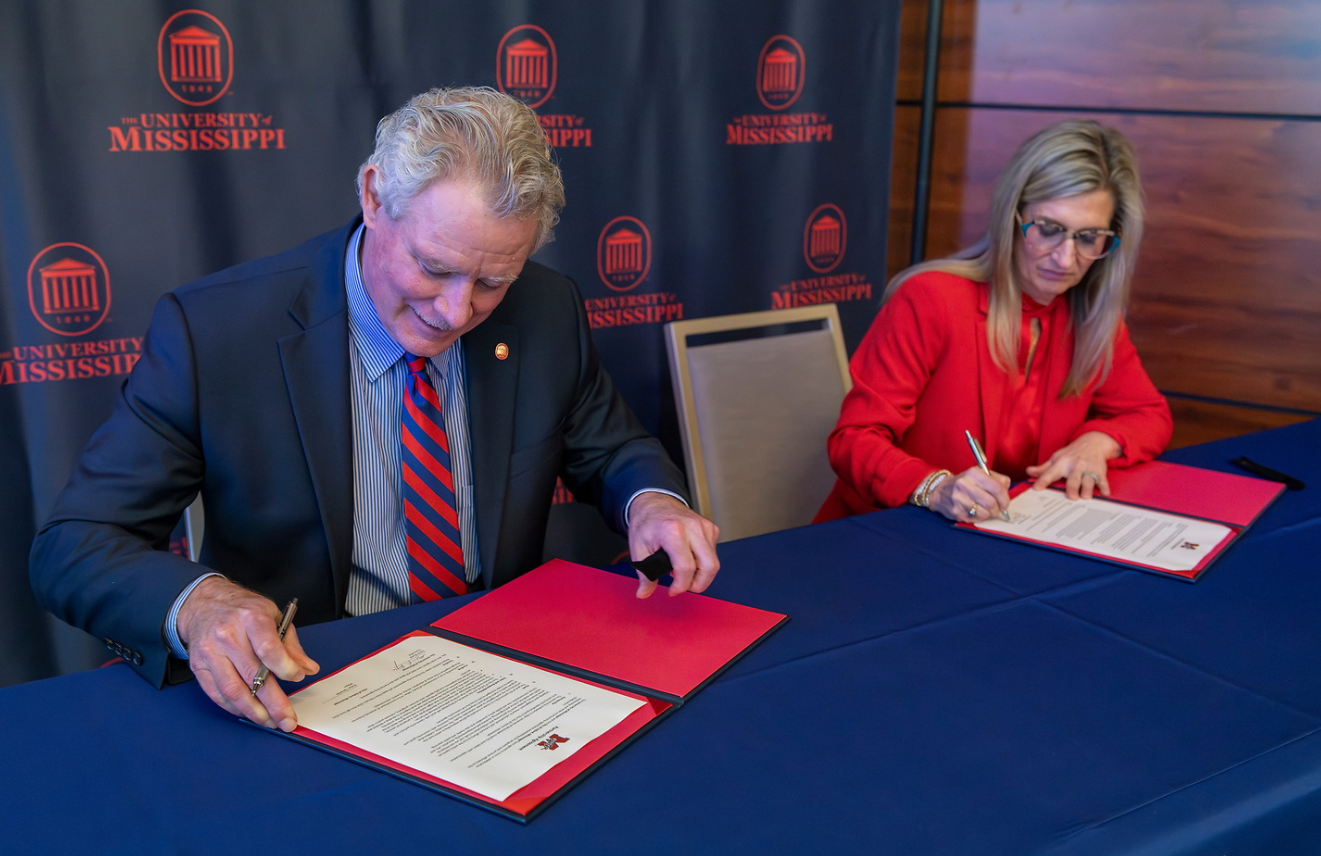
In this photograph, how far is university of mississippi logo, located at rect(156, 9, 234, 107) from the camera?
2.30m

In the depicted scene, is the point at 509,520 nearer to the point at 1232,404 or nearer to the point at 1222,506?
the point at 1222,506

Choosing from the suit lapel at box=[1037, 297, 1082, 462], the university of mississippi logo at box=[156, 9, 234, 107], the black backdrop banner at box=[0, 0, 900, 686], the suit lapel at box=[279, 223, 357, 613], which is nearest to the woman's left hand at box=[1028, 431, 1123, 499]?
the suit lapel at box=[1037, 297, 1082, 462]

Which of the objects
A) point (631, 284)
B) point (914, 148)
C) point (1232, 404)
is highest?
point (914, 148)

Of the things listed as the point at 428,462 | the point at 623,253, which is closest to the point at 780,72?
the point at 623,253

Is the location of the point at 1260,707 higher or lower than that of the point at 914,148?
lower

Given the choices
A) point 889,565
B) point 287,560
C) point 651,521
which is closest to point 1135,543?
point 889,565

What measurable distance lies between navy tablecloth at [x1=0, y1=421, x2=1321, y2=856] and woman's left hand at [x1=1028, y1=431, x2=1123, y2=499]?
46 centimetres

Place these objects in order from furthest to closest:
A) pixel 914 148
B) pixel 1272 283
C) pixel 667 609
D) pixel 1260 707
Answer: pixel 914 148 < pixel 1272 283 < pixel 667 609 < pixel 1260 707

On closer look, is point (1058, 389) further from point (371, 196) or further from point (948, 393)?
point (371, 196)

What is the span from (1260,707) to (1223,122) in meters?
2.29

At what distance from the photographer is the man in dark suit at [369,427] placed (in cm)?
136

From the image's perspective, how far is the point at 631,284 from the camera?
304 centimetres

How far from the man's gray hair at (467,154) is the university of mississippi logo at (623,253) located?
1494mm

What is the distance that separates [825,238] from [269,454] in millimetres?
2239
